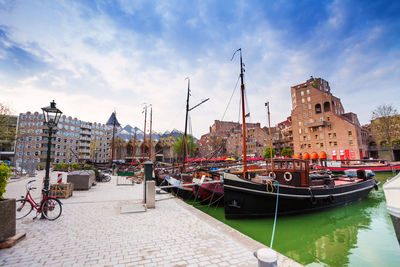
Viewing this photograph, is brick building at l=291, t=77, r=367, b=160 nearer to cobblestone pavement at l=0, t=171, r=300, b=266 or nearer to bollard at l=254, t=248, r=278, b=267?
cobblestone pavement at l=0, t=171, r=300, b=266

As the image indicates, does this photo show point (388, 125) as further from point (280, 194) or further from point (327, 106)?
point (280, 194)

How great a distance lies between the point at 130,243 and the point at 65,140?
8618 cm

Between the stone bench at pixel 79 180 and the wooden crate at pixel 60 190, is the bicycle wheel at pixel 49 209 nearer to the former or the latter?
the wooden crate at pixel 60 190

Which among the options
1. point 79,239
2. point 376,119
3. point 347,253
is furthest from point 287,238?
point 376,119

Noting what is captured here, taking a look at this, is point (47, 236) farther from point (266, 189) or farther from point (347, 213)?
point (347, 213)

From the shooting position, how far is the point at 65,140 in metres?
74.6

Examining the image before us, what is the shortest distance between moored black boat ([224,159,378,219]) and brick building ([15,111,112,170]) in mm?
58263

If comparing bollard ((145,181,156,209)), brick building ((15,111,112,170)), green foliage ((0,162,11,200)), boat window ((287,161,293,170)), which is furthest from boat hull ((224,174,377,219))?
brick building ((15,111,112,170))

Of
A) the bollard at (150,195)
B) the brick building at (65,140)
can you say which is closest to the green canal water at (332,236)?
the bollard at (150,195)

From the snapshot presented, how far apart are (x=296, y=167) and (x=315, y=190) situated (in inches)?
63.0

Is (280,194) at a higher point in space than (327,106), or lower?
lower

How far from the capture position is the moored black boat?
977 cm

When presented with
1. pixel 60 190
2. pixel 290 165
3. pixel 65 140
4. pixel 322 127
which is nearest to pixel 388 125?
pixel 322 127

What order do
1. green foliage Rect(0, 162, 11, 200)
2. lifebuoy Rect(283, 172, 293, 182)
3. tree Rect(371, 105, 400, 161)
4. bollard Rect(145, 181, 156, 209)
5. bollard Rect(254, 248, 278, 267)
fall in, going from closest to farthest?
bollard Rect(254, 248, 278, 267) < green foliage Rect(0, 162, 11, 200) < bollard Rect(145, 181, 156, 209) < lifebuoy Rect(283, 172, 293, 182) < tree Rect(371, 105, 400, 161)
